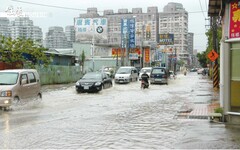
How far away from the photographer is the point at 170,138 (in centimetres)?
936

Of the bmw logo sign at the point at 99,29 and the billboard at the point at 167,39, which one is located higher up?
the billboard at the point at 167,39

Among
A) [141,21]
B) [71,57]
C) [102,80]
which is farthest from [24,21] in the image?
[141,21]

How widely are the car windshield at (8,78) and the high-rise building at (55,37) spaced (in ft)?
188

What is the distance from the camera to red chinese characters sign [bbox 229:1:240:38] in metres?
11.2

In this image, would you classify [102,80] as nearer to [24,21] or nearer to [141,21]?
[24,21]

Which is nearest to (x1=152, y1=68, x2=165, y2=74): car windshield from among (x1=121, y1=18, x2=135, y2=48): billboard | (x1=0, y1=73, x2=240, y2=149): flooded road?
(x1=121, y1=18, x2=135, y2=48): billboard

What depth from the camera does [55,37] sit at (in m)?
75.7

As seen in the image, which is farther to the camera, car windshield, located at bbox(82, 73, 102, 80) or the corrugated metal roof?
car windshield, located at bbox(82, 73, 102, 80)

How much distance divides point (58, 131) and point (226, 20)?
20.2 feet

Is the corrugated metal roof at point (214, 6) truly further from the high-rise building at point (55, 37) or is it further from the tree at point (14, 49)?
the high-rise building at point (55, 37)

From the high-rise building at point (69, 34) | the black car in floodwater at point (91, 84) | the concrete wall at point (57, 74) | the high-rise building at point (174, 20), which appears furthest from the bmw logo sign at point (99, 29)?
the high-rise building at point (174, 20)

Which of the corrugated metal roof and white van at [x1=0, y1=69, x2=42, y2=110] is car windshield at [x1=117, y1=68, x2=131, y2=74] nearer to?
white van at [x1=0, y1=69, x2=42, y2=110]

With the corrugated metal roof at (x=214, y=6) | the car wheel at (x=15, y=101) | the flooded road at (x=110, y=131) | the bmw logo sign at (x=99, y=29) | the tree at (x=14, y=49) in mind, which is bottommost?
the flooded road at (x=110, y=131)

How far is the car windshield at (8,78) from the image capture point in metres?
16.2
